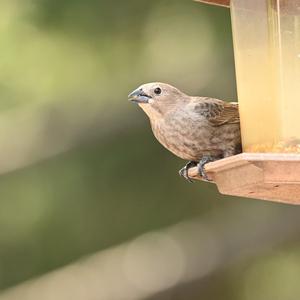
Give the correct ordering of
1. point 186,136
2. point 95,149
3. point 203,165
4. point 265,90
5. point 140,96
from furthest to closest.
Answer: point 95,149, point 140,96, point 186,136, point 203,165, point 265,90

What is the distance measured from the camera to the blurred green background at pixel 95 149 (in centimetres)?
923

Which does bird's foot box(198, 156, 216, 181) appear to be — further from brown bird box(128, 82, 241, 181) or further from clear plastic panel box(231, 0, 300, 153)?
clear plastic panel box(231, 0, 300, 153)

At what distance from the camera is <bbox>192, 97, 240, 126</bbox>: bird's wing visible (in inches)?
201

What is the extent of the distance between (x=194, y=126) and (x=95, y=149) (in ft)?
13.8

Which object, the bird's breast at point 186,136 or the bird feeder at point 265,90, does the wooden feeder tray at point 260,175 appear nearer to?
the bird feeder at point 265,90

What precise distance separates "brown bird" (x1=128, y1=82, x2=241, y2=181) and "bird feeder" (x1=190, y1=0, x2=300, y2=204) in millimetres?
366

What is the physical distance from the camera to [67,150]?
927 cm

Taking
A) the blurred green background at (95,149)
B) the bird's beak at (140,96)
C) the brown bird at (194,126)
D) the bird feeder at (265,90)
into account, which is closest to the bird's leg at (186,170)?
the brown bird at (194,126)

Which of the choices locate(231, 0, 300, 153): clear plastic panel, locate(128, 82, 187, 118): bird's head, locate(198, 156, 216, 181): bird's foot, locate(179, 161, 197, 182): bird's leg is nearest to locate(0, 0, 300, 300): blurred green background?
locate(128, 82, 187, 118): bird's head

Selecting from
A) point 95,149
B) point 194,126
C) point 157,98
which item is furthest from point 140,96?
point 95,149

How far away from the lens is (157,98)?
5.43 m

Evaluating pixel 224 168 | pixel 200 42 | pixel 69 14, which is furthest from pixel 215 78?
pixel 224 168

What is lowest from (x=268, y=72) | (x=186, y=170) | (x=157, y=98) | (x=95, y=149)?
(x=95, y=149)

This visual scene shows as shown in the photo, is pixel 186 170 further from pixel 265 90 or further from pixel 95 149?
pixel 95 149
